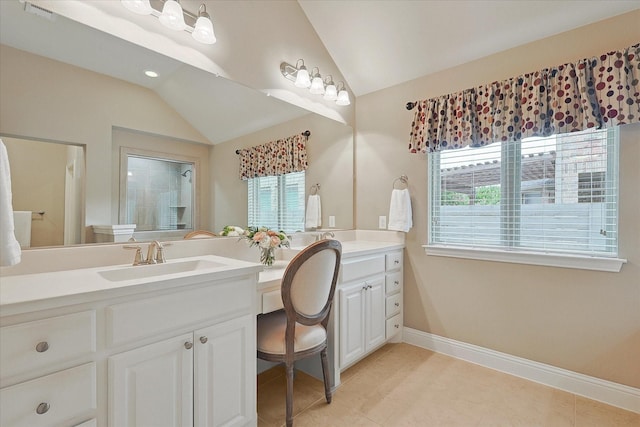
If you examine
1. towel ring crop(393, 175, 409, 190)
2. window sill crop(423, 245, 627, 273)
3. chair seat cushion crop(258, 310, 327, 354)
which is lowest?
chair seat cushion crop(258, 310, 327, 354)

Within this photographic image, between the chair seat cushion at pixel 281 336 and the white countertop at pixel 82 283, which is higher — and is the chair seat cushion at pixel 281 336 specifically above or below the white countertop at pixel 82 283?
below

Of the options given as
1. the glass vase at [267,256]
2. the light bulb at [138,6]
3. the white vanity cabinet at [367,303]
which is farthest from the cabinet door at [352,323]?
the light bulb at [138,6]

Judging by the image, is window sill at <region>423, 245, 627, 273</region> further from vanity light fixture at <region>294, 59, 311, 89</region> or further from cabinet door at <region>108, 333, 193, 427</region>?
cabinet door at <region>108, 333, 193, 427</region>

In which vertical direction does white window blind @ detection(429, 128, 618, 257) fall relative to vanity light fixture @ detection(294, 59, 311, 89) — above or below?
below

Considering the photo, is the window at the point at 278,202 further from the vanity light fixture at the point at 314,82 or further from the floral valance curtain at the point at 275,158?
the vanity light fixture at the point at 314,82

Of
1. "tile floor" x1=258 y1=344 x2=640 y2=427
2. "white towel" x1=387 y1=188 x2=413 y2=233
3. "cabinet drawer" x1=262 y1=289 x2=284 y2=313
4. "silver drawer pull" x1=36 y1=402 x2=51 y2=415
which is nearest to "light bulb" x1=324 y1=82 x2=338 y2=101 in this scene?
"white towel" x1=387 y1=188 x2=413 y2=233

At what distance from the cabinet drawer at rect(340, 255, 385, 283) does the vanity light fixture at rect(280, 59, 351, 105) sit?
142cm

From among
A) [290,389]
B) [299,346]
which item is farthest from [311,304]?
[290,389]

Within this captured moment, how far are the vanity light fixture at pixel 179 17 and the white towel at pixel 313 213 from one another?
4.55ft

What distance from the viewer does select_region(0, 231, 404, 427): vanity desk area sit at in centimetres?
93

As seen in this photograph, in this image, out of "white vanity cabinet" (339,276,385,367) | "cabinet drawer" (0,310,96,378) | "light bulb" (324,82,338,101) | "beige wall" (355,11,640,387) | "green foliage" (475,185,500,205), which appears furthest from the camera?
"light bulb" (324,82,338,101)

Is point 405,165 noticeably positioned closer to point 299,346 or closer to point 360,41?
point 360,41

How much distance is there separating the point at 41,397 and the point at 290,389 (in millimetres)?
1043

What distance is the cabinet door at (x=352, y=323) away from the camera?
2084 millimetres
